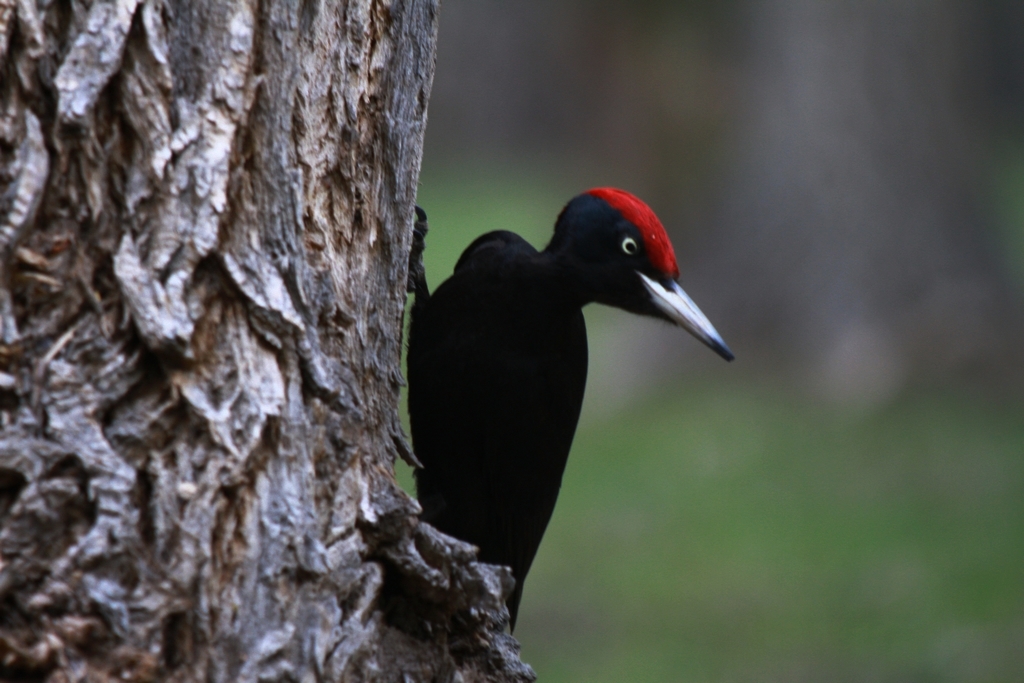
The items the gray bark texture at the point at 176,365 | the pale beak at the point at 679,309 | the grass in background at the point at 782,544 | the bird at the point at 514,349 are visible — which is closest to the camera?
the gray bark texture at the point at 176,365

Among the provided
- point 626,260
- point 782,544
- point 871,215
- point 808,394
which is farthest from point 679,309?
point 871,215

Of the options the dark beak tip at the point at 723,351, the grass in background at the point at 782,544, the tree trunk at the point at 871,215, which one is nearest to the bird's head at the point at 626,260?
the dark beak tip at the point at 723,351

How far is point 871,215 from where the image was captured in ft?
26.5

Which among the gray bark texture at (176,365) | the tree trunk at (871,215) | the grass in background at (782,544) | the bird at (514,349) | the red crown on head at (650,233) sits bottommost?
the gray bark texture at (176,365)

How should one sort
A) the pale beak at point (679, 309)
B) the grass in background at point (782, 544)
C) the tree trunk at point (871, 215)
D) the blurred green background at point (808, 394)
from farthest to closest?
the tree trunk at point (871, 215), the blurred green background at point (808, 394), the grass in background at point (782, 544), the pale beak at point (679, 309)

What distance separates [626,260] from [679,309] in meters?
0.20

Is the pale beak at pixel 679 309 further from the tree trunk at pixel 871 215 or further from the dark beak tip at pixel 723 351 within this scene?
the tree trunk at pixel 871 215

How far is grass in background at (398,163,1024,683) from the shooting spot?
5.26 m

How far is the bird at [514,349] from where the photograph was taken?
3031 millimetres

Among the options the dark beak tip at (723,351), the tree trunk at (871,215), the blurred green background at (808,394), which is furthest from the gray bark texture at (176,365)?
the tree trunk at (871,215)

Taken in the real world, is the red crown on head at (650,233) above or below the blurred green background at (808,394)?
below

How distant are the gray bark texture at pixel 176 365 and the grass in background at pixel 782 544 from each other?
3.47m

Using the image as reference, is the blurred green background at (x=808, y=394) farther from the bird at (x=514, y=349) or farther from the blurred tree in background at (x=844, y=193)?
the bird at (x=514, y=349)

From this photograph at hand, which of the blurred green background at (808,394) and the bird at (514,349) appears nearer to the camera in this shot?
the bird at (514,349)
